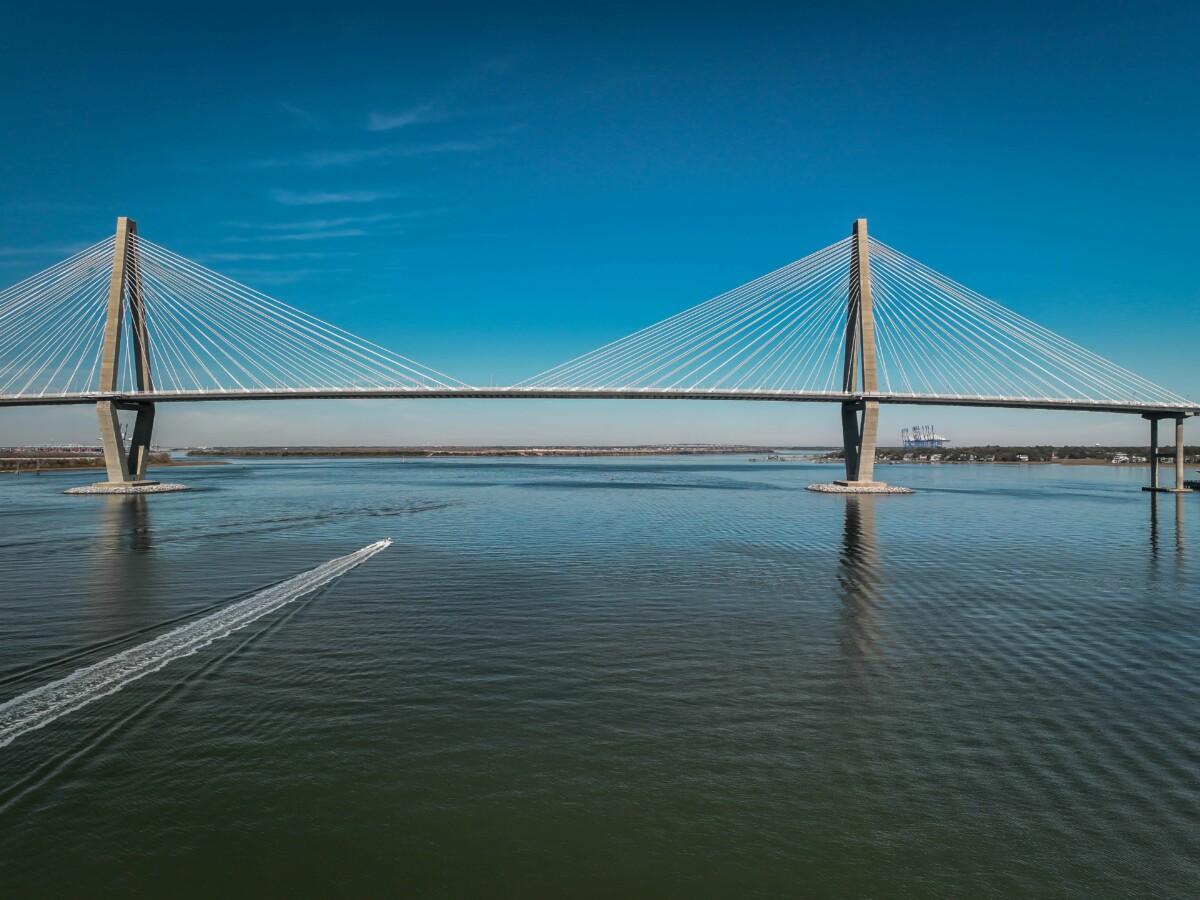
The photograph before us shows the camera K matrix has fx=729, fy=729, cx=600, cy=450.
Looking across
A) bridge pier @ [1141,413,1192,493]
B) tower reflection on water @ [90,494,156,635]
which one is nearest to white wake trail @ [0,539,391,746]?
tower reflection on water @ [90,494,156,635]

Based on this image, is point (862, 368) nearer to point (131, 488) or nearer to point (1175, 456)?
point (1175, 456)

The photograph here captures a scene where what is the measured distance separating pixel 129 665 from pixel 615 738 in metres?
8.34

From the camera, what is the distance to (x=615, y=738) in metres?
8.79

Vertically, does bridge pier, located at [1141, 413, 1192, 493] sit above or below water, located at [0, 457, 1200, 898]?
above

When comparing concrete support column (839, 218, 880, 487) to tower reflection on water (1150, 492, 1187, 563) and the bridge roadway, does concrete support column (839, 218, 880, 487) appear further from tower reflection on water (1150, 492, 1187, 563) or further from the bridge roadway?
tower reflection on water (1150, 492, 1187, 563)

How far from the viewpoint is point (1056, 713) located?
380 inches

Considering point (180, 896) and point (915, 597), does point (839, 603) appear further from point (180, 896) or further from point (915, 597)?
point (180, 896)

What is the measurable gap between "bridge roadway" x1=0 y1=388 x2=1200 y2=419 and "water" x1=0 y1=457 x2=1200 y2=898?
3846 cm

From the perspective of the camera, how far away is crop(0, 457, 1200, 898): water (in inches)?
244

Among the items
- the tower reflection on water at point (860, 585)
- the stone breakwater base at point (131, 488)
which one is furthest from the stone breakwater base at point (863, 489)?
the stone breakwater base at point (131, 488)

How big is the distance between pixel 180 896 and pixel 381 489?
61168 millimetres

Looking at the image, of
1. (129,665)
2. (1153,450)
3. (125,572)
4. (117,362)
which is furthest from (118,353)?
(1153,450)

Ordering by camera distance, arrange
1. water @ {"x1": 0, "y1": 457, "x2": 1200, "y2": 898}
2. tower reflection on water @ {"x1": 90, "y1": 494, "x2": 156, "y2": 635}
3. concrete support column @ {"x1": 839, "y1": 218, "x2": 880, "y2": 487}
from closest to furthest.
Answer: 1. water @ {"x1": 0, "y1": 457, "x2": 1200, "y2": 898}
2. tower reflection on water @ {"x1": 90, "y1": 494, "x2": 156, "y2": 635}
3. concrete support column @ {"x1": 839, "y1": 218, "x2": 880, "y2": 487}

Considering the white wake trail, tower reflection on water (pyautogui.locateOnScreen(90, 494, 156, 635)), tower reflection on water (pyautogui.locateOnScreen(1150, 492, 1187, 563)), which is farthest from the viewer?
tower reflection on water (pyautogui.locateOnScreen(1150, 492, 1187, 563))
